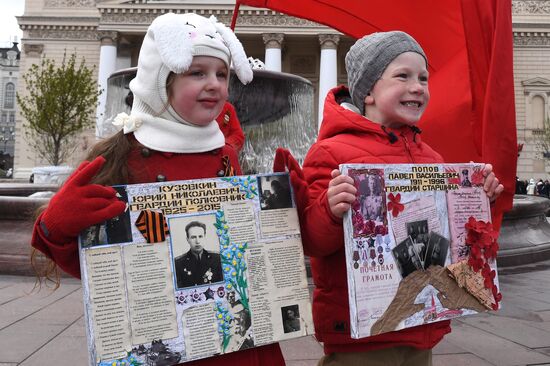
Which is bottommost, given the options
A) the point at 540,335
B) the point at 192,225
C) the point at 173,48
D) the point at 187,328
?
the point at 540,335

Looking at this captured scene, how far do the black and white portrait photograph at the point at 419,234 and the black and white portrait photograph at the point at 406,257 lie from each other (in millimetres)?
17

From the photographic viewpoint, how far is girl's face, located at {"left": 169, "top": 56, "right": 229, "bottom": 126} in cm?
163

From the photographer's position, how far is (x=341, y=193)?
1527 mm

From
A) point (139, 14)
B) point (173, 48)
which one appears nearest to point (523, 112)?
point (139, 14)

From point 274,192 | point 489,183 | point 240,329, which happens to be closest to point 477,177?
point 489,183

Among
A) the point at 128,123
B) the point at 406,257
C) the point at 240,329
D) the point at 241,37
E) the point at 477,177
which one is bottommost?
the point at 240,329

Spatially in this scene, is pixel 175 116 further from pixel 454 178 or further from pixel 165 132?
pixel 454 178

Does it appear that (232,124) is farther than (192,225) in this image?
Yes

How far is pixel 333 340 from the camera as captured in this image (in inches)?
71.3

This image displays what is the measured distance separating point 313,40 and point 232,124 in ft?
119

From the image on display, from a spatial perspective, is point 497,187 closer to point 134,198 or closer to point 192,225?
point 192,225

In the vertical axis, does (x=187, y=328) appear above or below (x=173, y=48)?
below

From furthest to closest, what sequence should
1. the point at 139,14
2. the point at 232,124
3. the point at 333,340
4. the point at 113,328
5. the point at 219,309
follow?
the point at 139,14
the point at 232,124
the point at 333,340
the point at 219,309
the point at 113,328

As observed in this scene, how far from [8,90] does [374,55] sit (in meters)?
104
